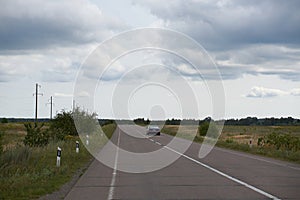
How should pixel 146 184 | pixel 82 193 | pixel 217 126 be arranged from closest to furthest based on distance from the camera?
pixel 82 193 < pixel 146 184 < pixel 217 126

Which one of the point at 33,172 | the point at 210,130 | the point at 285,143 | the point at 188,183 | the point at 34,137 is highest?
the point at 210,130

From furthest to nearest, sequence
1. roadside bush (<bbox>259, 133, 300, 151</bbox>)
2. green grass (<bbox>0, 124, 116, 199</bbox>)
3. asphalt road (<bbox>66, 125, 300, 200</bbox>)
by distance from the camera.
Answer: roadside bush (<bbox>259, 133, 300, 151</bbox>) < green grass (<bbox>0, 124, 116, 199</bbox>) < asphalt road (<bbox>66, 125, 300, 200</bbox>)

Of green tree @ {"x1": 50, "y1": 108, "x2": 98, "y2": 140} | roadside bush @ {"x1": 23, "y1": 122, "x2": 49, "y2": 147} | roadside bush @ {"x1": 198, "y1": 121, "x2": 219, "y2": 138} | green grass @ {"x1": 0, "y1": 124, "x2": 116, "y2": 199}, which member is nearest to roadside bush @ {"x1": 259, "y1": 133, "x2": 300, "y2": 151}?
green grass @ {"x1": 0, "y1": 124, "x2": 116, "y2": 199}

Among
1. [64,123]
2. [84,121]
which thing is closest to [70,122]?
[64,123]

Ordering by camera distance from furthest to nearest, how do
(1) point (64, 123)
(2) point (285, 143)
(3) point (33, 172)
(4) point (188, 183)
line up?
1. (1) point (64, 123)
2. (2) point (285, 143)
3. (3) point (33, 172)
4. (4) point (188, 183)

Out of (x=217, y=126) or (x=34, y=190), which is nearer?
(x=34, y=190)

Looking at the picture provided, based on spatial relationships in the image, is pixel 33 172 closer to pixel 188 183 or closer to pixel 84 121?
pixel 188 183

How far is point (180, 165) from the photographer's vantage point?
23031 mm

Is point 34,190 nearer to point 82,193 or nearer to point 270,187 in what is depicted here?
point 82,193

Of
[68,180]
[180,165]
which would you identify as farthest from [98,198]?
[180,165]

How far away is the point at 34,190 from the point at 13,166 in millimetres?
6324

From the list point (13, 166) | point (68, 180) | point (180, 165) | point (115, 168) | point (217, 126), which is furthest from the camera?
point (217, 126)

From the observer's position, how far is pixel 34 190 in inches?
552

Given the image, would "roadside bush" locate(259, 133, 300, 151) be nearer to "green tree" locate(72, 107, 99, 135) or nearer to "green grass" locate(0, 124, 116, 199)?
"green grass" locate(0, 124, 116, 199)
